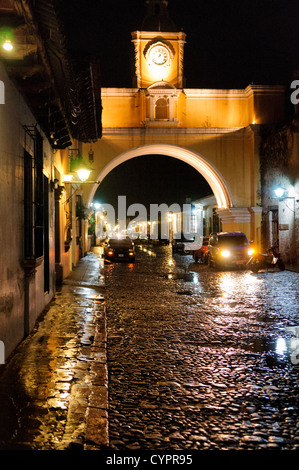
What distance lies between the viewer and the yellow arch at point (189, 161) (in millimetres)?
30266

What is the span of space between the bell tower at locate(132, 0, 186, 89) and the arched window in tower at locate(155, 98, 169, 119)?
174cm

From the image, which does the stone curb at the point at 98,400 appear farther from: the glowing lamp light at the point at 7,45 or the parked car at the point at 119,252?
the parked car at the point at 119,252

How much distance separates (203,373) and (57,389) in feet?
5.71

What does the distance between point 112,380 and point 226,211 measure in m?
26.3

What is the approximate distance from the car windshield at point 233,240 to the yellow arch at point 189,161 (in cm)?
964

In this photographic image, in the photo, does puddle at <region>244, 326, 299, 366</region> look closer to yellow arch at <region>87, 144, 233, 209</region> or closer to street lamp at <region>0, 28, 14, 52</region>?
street lamp at <region>0, 28, 14, 52</region>

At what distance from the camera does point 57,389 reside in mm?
4930

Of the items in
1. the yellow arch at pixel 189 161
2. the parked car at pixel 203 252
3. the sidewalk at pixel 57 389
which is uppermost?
the yellow arch at pixel 189 161

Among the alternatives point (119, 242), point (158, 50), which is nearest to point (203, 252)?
point (119, 242)

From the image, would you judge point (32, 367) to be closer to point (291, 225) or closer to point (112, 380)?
point (112, 380)

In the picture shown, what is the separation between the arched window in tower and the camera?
30297 mm

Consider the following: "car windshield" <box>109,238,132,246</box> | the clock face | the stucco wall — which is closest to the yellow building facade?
the clock face

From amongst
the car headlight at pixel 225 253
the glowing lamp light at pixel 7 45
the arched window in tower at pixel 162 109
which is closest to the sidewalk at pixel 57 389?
the glowing lamp light at pixel 7 45

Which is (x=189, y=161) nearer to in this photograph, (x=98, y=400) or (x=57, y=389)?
(x=57, y=389)
